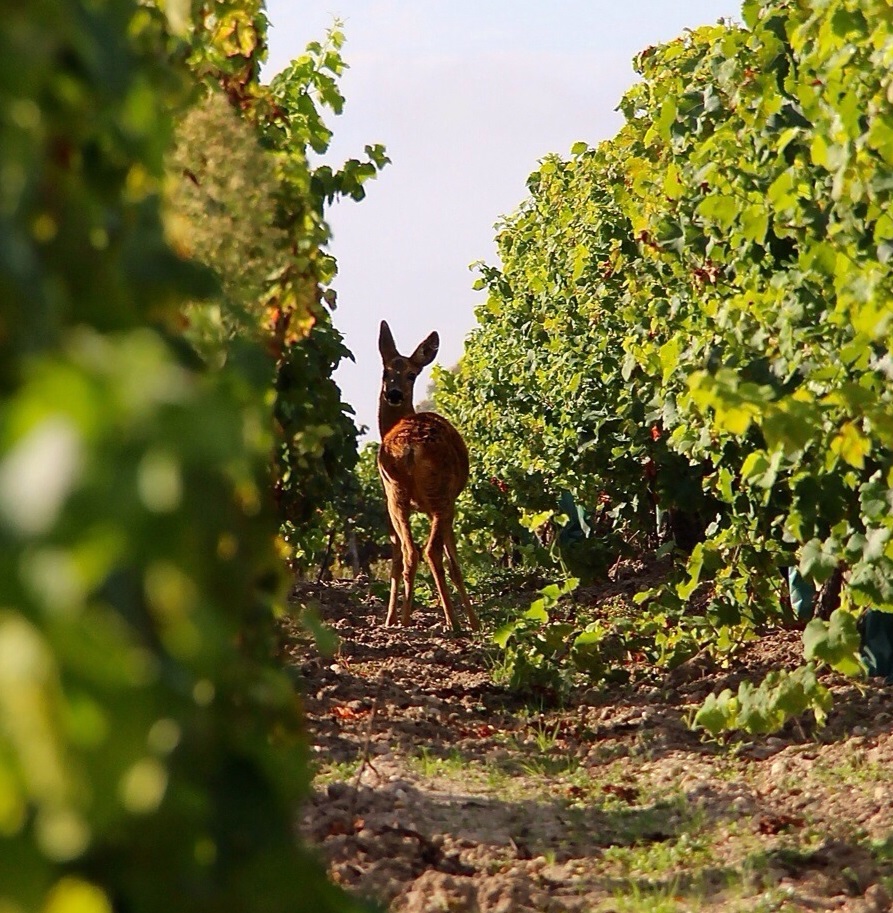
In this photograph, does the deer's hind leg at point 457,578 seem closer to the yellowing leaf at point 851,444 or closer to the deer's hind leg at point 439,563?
the deer's hind leg at point 439,563

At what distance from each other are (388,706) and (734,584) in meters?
1.97

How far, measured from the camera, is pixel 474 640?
431 inches

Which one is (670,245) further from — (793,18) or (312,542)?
(312,542)

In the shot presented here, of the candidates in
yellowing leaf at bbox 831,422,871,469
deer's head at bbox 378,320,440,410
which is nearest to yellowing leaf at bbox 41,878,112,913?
yellowing leaf at bbox 831,422,871,469

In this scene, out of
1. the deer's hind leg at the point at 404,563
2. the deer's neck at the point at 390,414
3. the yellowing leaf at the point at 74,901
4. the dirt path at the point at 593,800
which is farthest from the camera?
the deer's neck at the point at 390,414

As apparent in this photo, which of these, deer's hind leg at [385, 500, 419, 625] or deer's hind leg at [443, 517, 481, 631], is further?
deer's hind leg at [385, 500, 419, 625]

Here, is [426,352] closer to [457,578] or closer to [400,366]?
[400,366]

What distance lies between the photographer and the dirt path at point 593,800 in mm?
4289

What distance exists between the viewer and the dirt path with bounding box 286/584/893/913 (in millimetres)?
4289

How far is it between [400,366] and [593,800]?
29.9 ft

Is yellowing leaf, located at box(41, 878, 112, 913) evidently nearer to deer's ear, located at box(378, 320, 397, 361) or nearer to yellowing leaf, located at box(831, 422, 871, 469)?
yellowing leaf, located at box(831, 422, 871, 469)

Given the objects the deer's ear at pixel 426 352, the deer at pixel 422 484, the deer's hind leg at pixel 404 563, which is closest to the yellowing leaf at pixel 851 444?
the deer at pixel 422 484

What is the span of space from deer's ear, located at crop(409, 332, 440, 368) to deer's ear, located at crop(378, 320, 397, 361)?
227 millimetres

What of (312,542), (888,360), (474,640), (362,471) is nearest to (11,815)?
(888,360)
